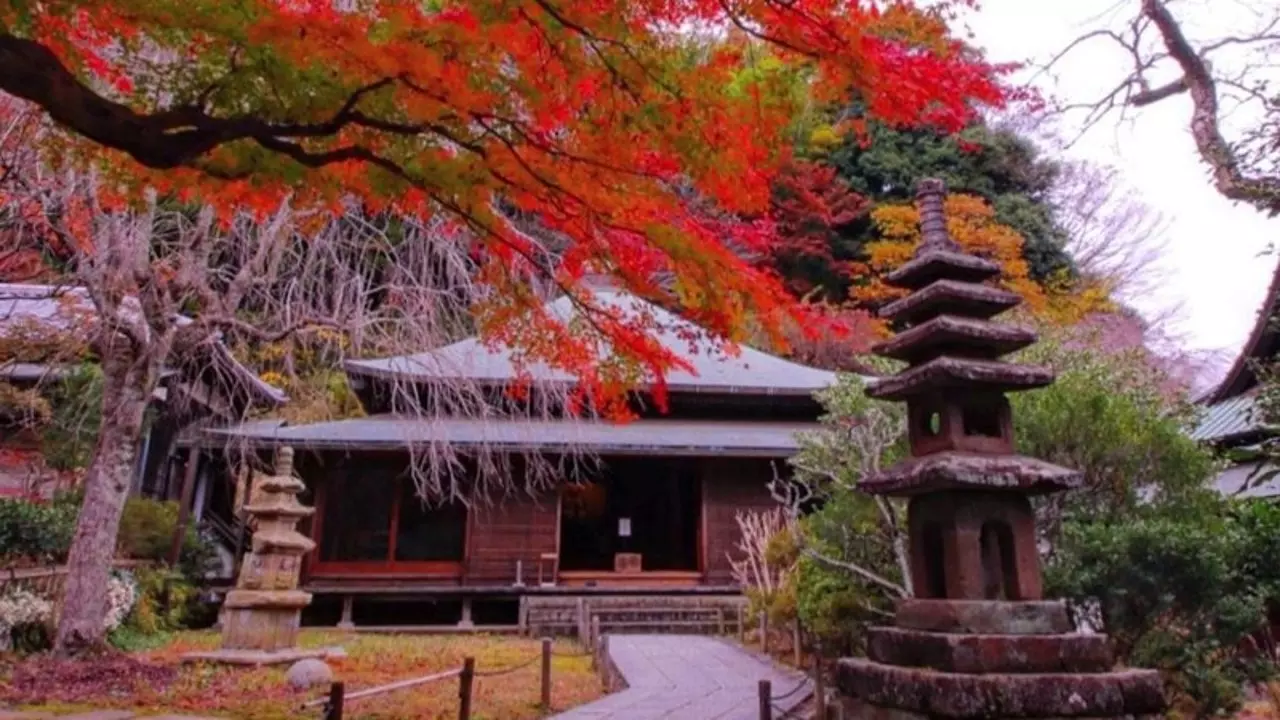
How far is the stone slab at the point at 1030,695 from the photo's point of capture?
425 cm

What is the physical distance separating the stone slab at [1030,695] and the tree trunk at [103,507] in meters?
7.84

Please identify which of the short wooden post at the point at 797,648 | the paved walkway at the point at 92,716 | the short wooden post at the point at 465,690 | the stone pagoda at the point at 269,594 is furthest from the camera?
the short wooden post at the point at 797,648

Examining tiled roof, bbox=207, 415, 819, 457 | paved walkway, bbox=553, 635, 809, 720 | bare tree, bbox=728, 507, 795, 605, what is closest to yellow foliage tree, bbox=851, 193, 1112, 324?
tiled roof, bbox=207, 415, 819, 457

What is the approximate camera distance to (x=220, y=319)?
8875 mm

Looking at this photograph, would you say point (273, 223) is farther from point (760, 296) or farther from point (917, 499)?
point (917, 499)

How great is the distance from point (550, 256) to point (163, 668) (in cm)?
560

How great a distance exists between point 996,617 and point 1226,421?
997 cm

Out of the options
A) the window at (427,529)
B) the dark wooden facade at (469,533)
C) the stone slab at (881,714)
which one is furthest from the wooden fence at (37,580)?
the stone slab at (881,714)

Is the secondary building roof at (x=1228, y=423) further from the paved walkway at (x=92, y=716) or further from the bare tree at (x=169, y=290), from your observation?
the paved walkway at (x=92, y=716)

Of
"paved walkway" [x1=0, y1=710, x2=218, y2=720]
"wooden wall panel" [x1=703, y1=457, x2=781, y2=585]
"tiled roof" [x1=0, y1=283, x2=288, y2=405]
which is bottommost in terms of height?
"paved walkway" [x1=0, y1=710, x2=218, y2=720]

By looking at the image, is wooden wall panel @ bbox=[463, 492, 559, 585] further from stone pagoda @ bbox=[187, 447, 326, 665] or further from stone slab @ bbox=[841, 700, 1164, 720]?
stone slab @ bbox=[841, 700, 1164, 720]

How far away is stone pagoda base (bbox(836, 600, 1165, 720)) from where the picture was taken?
14.0 ft

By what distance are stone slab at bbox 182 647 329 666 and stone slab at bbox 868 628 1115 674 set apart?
22.2 feet

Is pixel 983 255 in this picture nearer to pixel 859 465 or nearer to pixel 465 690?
pixel 859 465
